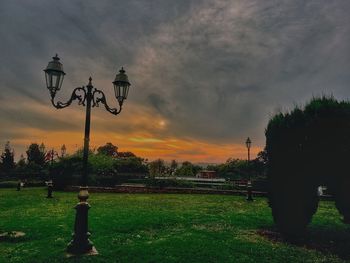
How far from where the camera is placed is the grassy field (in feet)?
27.2

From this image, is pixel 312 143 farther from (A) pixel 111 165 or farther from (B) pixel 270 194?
(A) pixel 111 165

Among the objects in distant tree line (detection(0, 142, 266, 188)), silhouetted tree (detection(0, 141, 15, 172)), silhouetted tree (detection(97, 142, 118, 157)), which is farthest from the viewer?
silhouetted tree (detection(97, 142, 118, 157))

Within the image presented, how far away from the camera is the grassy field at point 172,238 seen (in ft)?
27.2

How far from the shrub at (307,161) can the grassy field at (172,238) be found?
1040 millimetres

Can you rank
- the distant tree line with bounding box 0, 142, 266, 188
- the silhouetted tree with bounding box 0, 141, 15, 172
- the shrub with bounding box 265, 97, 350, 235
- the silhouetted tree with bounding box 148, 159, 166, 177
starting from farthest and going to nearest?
the silhouetted tree with bounding box 0, 141, 15, 172, the silhouetted tree with bounding box 148, 159, 166, 177, the distant tree line with bounding box 0, 142, 266, 188, the shrub with bounding box 265, 97, 350, 235

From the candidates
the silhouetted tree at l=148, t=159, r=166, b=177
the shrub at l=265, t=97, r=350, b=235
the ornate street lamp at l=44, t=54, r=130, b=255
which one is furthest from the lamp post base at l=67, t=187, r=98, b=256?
the silhouetted tree at l=148, t=159, r=166, b=177

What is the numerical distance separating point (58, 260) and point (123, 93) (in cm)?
486

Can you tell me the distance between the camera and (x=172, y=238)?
1016 centimetres

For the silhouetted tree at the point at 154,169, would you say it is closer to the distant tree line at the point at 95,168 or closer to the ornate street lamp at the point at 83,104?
the distant tree line at the point at 95,168

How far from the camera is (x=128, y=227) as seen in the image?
38.7 ft

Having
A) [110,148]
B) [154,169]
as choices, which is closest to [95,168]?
[154,169]

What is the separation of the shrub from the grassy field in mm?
1040

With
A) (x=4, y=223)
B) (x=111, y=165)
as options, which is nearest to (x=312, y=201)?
(x=4, y=223)

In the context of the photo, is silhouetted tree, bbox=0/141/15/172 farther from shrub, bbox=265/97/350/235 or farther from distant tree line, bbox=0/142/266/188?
shrub, bbox=265/97/350/235
